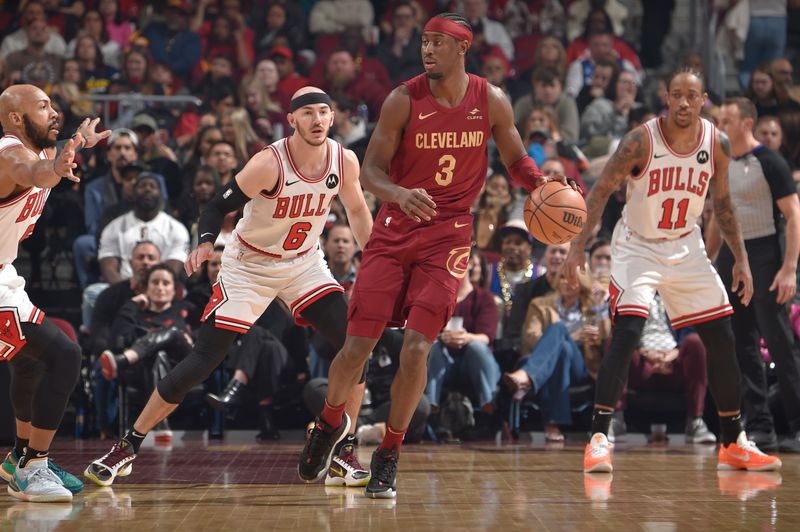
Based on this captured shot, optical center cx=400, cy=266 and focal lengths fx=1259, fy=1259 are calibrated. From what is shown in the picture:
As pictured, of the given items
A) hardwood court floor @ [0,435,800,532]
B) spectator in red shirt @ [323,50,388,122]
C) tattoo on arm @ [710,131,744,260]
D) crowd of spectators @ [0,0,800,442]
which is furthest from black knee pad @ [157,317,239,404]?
spectator in red shirt @ [323,50,388,122]

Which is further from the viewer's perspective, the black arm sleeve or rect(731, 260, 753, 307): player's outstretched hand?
rect(731, 260, 753, 307): player's outstretched hand

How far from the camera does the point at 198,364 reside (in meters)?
6.45

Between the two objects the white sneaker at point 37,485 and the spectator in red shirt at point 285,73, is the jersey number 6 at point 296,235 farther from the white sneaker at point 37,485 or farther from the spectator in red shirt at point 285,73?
the spectator in red shirt at point 285,73

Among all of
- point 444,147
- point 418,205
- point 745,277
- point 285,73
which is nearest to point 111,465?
point 418,205

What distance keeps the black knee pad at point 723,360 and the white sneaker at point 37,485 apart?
3.57 m

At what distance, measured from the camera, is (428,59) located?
19.2 ft

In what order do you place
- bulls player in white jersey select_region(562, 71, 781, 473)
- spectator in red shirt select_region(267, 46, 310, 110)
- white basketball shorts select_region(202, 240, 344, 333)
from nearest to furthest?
1. white basketball shorts select_region(202, 240, 344, 333)
2. bulls player in white jersey select_region(562, 71, 781, 473)
3. spectator in red shirt select_region(267, 46, 310, 110)

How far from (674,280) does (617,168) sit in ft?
2.33

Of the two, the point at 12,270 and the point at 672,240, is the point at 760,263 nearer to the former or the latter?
the point at 672,240

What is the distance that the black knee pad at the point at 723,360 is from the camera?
278 inches

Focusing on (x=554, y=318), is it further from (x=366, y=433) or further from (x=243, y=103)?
(x=243, y=103)

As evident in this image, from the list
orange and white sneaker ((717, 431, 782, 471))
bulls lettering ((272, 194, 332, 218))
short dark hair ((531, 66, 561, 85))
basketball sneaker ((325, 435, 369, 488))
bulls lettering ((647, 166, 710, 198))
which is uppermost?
short dark hair ((531, 66, 561, 85))

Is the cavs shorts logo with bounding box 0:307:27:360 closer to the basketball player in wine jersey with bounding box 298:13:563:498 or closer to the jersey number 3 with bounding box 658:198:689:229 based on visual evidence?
the basketball player in wine jersey with bounding box 298:13:563:498

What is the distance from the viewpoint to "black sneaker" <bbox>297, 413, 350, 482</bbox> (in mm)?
6164
